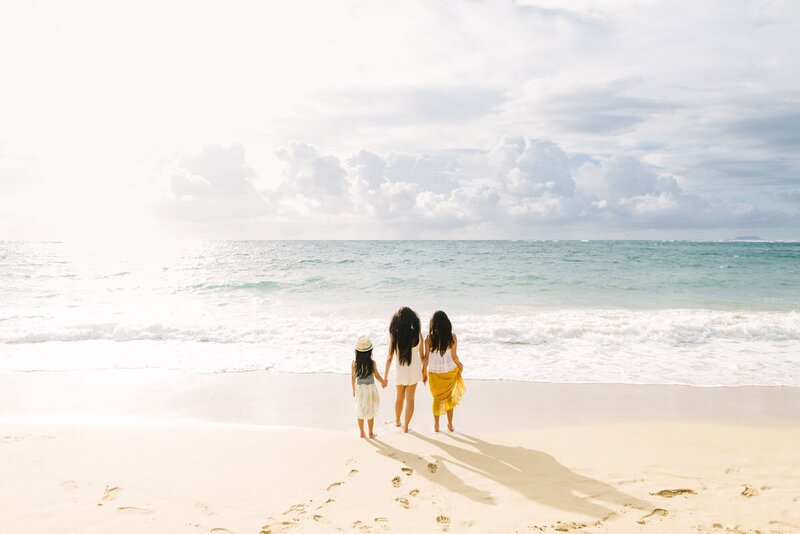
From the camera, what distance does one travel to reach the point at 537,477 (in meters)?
5.12

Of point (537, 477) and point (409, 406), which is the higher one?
point (409, 406)

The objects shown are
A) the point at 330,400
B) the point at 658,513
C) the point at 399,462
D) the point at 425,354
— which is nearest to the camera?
the point at 658,513

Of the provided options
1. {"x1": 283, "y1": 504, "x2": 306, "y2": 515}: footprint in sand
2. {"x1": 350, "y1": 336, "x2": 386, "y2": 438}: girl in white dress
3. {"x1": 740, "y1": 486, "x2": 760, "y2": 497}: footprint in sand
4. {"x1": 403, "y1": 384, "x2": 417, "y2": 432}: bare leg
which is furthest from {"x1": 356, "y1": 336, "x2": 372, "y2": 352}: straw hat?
{"x1": 740, "y1": 486, "x2": 760, "y2": 497}: footprint in sand

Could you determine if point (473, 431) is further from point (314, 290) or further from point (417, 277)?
point (417, 277)

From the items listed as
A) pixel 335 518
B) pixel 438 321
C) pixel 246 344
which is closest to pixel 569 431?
pixel 438 321

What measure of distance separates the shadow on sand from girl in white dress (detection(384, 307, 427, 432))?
25.8 inches

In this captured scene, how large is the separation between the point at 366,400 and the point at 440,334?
4.59ft

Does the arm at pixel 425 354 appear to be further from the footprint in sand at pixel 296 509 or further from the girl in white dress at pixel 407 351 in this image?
the footprint in sand at pixel 296 509

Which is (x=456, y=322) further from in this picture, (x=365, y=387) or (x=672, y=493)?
(x=672, y=493)

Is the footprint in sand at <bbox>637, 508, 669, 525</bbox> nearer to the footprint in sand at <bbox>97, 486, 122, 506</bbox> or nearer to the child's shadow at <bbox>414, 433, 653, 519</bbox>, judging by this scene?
the child's shadow at <bbox>414, 433, 653, 519</bbox>

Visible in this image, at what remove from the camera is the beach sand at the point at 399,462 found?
14.1ft

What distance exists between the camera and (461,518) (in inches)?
168

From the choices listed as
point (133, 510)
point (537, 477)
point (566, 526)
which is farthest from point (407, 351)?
point (133, 510)

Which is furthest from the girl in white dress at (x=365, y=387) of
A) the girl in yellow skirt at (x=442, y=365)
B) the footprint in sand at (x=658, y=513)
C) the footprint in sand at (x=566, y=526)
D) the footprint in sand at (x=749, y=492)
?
the footprint in sand at (x=749, y=492)
